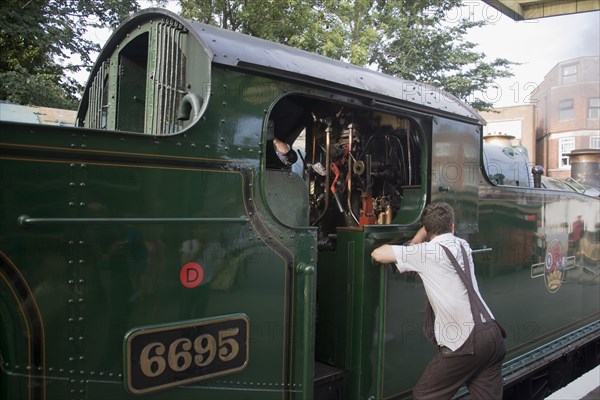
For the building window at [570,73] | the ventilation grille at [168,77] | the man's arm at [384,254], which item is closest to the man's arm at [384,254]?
the man's arm at [384,254]

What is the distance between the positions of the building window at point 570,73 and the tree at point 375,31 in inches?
78.7

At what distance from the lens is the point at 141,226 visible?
1979 millimetres

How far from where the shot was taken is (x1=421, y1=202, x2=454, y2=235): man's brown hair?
2.72 m

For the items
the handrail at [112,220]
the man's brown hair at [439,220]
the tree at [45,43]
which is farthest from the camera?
the tree at [45,43]

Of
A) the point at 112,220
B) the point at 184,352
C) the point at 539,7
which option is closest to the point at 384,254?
the point at 184,352

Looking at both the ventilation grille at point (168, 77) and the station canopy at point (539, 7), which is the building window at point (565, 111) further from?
the ventilation grille at point (168, 77)

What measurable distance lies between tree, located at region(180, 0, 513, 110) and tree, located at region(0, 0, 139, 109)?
98.1 inches

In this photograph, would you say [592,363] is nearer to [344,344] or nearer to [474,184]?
[474,184]

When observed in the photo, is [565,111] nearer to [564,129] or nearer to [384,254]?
[564,129]

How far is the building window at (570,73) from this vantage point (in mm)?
14784

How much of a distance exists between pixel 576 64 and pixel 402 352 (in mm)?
15067

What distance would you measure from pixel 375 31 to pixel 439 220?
12.4 metres

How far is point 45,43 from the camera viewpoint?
9.53m

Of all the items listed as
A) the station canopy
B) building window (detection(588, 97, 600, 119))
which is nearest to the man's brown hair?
the station canopy
